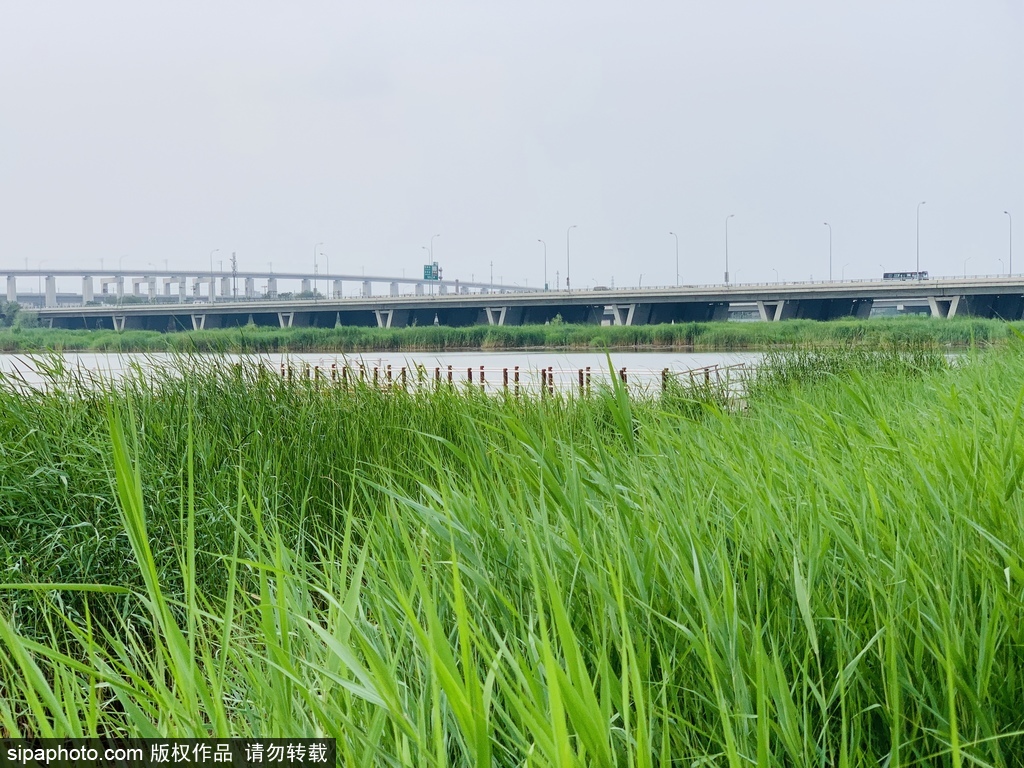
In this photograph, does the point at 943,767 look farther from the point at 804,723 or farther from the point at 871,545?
the point at 871,545

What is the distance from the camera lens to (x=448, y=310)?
72938 millimetres

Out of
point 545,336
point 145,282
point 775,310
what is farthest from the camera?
point 145,282

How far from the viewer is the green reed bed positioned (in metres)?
1.61

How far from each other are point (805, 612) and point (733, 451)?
78.5 inches

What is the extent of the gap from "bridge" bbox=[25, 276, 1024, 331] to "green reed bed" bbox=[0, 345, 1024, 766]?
178 feet

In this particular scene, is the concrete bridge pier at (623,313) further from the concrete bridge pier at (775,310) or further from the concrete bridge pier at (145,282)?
the concrete bridge pier at (145,282)

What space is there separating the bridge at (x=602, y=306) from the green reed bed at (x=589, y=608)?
178ft

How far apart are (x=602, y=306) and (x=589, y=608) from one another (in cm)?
6802

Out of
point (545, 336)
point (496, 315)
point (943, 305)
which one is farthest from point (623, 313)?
point (943, 305)

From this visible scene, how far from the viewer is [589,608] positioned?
249 cm

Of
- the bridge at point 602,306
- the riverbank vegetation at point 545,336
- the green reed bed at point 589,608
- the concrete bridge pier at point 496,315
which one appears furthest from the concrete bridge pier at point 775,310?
the green reed bed at point 589,608

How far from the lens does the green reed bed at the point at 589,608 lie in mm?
1612

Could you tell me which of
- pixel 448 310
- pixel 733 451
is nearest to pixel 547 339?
pixel 448 310

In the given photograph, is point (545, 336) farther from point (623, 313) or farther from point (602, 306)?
point (602, 306)
